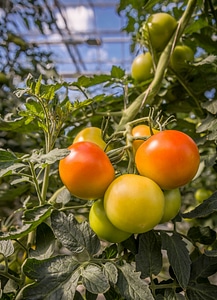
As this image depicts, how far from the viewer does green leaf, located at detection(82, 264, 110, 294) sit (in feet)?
1.18

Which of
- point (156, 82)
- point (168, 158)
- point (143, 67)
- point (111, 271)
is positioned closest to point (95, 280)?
point (111, 271)

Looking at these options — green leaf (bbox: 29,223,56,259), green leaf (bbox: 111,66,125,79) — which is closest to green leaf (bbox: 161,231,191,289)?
green leaf (bbox: 29,223,56,259)

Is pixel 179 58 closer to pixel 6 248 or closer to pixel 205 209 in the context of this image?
pixel 205 209

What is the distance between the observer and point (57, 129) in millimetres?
476

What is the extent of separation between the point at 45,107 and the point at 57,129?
0.12ft

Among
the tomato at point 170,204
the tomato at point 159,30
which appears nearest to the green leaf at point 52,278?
the tomato at point 170,204

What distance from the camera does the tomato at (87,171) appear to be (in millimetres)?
406

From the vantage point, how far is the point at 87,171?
0.41m

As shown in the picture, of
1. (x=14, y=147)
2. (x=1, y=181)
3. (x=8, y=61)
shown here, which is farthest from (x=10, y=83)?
(x=1, y=181)

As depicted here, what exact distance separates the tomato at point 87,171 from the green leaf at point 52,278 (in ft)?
0.25

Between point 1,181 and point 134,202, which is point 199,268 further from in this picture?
point 1,181

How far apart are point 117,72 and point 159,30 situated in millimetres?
127

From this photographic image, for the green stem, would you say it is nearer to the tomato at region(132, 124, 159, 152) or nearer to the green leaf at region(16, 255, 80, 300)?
the tomato at region(132, 124, 159, 152)

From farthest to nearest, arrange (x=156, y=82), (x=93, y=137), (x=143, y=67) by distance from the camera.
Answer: (x=143, y=67) → (x=156, y=82) → (x=93, y=137)
